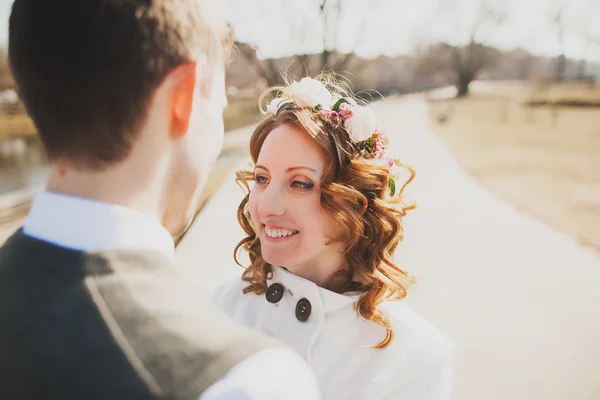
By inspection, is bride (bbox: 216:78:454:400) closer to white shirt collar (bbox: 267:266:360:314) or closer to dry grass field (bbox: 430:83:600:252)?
white shirt collar (bbox: 267:266:360:314)

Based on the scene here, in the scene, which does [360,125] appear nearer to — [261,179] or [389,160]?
[389,160]

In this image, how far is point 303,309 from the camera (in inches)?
73.9

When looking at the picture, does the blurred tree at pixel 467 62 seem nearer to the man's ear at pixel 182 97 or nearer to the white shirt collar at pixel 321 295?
the white shirt collar at pixel 321 295

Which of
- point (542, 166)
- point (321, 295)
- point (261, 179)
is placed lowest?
point (321, 295)

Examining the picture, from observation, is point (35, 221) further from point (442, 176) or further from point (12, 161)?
point (12, 161)

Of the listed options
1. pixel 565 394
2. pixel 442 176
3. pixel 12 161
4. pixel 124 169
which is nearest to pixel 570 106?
pixel 442 176

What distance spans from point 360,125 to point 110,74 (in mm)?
1278

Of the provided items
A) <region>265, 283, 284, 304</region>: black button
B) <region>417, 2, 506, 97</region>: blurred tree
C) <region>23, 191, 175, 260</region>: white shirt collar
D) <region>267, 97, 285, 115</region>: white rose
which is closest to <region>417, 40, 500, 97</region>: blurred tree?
<region>417, 2, 506, 97</region>: blurred tree

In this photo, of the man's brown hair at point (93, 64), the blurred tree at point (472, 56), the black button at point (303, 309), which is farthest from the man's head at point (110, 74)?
the blurred tree at point (472, 56)

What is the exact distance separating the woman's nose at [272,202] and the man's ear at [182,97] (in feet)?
3.18

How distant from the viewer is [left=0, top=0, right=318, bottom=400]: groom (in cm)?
69

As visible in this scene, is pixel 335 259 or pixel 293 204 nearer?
pixel 293 204

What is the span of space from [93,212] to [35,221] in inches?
4.0

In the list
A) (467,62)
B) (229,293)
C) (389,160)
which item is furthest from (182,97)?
(467,62)
